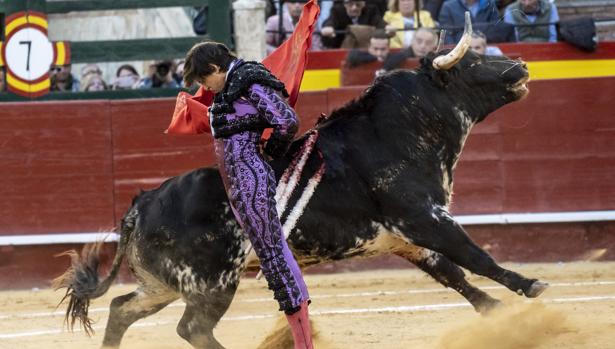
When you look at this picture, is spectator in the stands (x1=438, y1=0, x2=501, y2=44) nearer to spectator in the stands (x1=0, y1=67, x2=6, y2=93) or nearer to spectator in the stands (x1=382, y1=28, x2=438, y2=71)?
spectator in the stands (x1=382, y1=28, x2=438, y2=71)

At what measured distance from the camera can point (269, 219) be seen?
196 inches

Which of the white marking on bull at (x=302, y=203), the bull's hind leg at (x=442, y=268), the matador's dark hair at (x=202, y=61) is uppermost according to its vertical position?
the matador's dark hair at (x=202, y=61)

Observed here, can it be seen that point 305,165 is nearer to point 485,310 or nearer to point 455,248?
point 455,248

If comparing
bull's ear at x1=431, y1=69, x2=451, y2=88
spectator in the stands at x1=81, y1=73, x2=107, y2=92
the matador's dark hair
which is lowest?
spectator in the stands at x1=81, y1=73, x2=107, y2=92

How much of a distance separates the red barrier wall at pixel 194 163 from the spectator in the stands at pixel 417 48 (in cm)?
35

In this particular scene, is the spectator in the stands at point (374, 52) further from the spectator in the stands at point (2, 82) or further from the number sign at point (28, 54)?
the spectator in the stands at point (2, 82)

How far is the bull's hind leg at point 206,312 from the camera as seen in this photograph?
5.25 meters

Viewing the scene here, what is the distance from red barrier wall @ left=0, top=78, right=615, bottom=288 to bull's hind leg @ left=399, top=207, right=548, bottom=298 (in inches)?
151

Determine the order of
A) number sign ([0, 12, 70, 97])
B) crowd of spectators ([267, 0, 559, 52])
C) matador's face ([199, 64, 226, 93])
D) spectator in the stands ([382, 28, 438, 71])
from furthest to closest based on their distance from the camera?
number sign ([0, 12, 70, 97])
crowd of spectators ([267, 0, 559, 52])
spectator in the stands ([382, 28, 438, 71])
matador's face ([199, 64, 226, 93])

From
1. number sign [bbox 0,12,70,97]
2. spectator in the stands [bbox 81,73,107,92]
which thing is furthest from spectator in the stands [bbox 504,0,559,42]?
number sign [bbox 0,12,70,97]

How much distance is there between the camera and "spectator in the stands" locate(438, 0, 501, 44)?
9.34 m

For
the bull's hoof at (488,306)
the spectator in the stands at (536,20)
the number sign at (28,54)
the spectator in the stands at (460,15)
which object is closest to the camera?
the bull's hoof at (488,306)

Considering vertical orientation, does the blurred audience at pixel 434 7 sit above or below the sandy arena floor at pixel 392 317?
above

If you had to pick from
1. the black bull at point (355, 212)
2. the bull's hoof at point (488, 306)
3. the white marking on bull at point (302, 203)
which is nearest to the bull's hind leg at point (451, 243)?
the black bull at point (355, 212)
